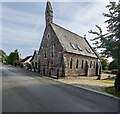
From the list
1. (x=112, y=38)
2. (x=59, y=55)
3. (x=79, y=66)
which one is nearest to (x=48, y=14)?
(x=59, y=55)

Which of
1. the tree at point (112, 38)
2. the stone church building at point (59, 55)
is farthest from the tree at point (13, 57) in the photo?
the tree at point (112, 38)

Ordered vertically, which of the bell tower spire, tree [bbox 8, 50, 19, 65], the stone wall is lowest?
the stone wall

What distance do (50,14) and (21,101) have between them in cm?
3086

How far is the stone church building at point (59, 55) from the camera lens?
34.4 metres

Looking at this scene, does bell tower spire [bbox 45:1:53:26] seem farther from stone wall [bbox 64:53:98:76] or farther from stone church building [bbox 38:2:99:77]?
stone wall [bbox 64:53:98:76]

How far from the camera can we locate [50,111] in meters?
9.51

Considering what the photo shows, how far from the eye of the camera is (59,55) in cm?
3491

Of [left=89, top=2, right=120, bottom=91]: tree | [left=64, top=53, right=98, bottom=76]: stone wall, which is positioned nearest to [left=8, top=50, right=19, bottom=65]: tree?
[left=64, top=53, right=98, bottom=76]: stone wall

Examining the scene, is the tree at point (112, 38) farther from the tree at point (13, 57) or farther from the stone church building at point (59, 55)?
the tree at point (13, 57)

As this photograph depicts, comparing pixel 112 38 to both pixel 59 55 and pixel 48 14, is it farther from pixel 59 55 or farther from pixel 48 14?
pixel 48 14

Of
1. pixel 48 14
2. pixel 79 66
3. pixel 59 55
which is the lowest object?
pixel 79 66

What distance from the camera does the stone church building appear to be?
3438 cm

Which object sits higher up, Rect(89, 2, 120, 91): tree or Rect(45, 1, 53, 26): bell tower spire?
Rect(45, 1, 53, 26): bell tower spire

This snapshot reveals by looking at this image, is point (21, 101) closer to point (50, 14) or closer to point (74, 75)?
point (74, 75)
